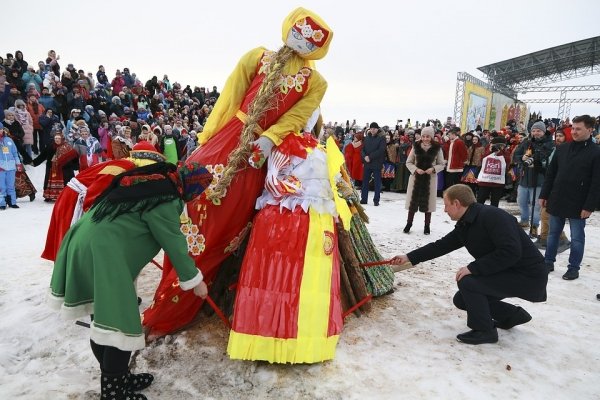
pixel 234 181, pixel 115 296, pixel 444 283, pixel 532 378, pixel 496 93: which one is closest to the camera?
pixel 115 296

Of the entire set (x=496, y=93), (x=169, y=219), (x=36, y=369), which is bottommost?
(x=36, y=369)

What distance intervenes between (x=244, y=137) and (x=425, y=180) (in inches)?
174

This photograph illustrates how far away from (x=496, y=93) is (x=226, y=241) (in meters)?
20.2

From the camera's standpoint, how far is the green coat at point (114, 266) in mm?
2037

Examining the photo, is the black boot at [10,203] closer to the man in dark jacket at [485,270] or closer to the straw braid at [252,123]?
the straw braid at [252,123]

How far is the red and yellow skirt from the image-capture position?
259 centimetres

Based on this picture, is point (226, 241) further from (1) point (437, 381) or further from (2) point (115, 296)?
(1) point (437, 381)

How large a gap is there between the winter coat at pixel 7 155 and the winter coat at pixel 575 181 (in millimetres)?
9298

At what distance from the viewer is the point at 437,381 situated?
8.55 feet

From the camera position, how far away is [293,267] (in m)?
2.74

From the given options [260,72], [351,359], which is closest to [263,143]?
[260,72]

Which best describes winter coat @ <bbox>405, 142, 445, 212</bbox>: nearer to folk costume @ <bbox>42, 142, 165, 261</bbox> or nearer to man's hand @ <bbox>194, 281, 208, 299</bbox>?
folk costume @ <bbox>42, 142, 165, 261</bbox>

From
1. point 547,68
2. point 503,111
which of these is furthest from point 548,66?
point 503,111

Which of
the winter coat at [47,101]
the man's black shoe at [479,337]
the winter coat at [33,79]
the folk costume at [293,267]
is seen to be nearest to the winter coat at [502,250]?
the man's black shoe at [479,337]
